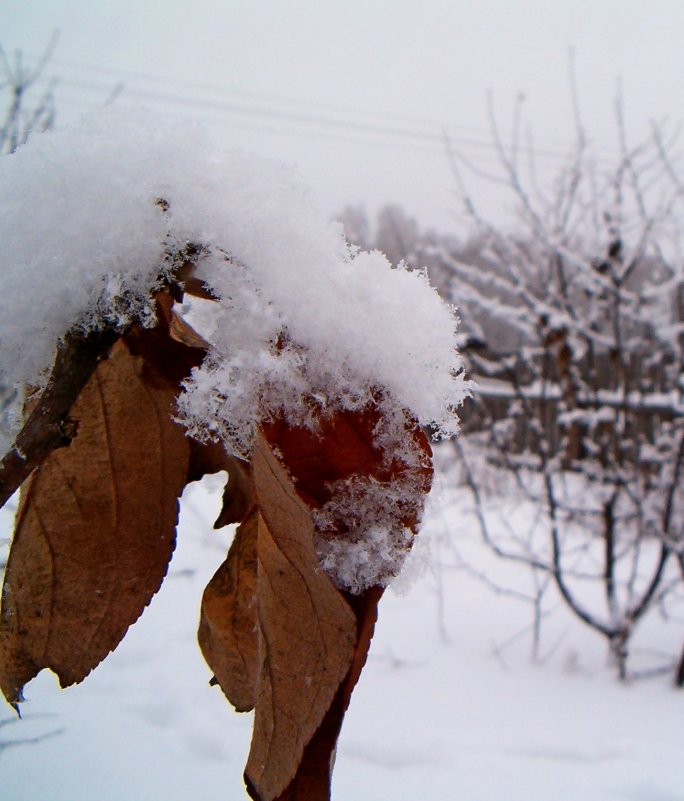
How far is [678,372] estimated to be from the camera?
2668 millimetres

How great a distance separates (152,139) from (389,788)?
132cm

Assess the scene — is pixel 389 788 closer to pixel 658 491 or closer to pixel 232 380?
pixel 232 380

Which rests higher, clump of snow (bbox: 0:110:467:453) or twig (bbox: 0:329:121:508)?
clump of snow (bbox: 0:110:467:453)

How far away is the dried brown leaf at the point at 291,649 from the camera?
27cm

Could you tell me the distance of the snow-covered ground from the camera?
3.44ft

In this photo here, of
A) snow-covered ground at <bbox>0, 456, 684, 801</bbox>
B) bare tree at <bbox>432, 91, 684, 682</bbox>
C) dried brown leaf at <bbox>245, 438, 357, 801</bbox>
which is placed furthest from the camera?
bare tree at <bbox>432, 91, 684, 682</bbox>

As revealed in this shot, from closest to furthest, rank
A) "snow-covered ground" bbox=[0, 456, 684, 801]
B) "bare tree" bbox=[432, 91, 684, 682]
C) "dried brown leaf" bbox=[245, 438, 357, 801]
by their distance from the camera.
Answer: "dried brown leaf" bbox=[245, 438, 357, 801] → "snow-covered ground" bbox=[0, 456, 684, 801] → "bare tree" bbox=[432, 91, 684, 682]

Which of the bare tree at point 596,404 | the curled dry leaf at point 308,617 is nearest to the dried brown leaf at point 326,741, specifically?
the curled dry leaf at point 308,617

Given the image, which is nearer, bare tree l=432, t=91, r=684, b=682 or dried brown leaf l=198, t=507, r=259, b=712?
dried brown leaf l=198, t=507, r=259, b=712

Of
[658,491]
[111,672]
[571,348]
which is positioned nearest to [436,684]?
[111,672]

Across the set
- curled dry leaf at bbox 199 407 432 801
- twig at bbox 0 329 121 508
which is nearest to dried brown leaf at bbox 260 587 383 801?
curled dry leaf at bbox 199 407 432 801

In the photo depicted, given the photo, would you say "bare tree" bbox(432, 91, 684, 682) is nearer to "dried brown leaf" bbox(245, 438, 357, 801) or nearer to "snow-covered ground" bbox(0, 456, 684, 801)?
"snow-covered ground" bbox(0, 456, 684, 801)

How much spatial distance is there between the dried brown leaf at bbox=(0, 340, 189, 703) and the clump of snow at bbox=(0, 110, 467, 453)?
0.03 meters

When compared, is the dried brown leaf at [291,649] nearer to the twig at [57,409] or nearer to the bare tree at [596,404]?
the twig at [57,409]
